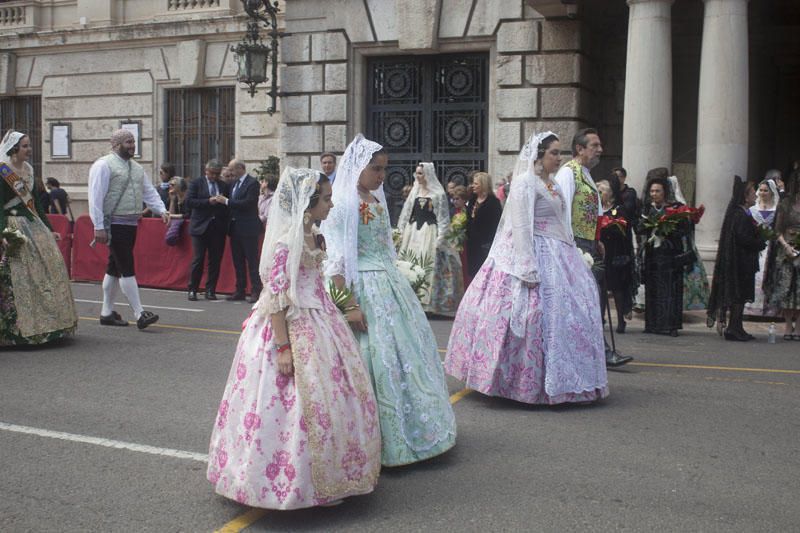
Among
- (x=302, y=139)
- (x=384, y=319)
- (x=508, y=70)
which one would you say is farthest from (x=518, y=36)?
(x=384, y=319)

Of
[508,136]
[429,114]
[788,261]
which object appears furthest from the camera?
[429,114]

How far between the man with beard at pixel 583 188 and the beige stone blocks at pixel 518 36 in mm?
8435

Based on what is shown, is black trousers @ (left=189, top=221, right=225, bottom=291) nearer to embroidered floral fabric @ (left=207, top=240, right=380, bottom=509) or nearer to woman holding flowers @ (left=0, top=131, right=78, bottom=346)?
woman holding flowers @ (left=0, top=131, right=78, bottom=346)

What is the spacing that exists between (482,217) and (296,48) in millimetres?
6825

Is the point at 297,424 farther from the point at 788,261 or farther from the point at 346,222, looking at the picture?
the point at 788,261

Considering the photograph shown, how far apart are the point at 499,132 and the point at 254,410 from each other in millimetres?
12416

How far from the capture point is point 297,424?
4453 mm

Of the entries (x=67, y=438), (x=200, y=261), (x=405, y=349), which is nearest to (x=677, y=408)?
(x=405, y=349)

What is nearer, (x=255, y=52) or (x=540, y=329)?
(x=540, y=329)

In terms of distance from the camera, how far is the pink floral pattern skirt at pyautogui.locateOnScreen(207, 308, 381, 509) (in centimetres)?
445

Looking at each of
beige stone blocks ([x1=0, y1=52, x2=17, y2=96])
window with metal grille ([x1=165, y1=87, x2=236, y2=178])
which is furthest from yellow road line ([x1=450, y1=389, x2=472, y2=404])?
beige stone blocks ([x1=0, y1=52, x2=17, y2=96])

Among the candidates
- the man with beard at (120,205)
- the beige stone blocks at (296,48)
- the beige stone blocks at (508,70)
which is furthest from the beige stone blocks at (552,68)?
the man with beard at (120,205)

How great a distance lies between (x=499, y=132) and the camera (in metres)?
16.4

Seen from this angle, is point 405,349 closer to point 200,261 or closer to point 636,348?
point 636,348
